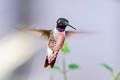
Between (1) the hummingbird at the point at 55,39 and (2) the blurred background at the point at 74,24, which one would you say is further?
(2) the blurred background at the point at 74,24

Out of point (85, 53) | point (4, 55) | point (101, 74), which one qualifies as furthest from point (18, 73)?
point (101, 74)

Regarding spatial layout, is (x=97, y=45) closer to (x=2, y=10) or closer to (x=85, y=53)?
(x=85, y=53)

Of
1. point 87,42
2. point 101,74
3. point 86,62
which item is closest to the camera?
point 87,42

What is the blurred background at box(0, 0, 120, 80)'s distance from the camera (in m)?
0.43

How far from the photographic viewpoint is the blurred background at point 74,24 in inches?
17.0

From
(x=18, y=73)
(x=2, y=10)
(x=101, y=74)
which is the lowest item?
(x=101, y=74)

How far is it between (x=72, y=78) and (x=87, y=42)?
0.39 ft

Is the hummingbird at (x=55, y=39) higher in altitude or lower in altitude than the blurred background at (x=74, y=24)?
higher

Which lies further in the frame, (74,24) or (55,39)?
(74,24)

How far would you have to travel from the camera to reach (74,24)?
16.9 inches

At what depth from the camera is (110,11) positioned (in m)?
0.59

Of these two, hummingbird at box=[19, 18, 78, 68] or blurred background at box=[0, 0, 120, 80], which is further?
blurred background at box=[0, 0, 120, 80]

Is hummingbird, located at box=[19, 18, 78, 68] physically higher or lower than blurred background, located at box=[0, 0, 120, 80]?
higher

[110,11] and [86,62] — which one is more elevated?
[110,11]
